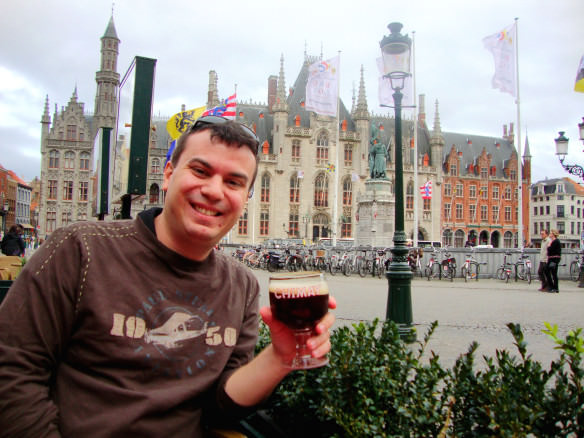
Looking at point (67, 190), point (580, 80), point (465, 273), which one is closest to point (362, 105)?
point (67, 190)

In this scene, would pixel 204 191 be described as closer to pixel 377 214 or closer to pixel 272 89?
pixel 377 214

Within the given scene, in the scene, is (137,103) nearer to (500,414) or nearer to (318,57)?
(500,414)

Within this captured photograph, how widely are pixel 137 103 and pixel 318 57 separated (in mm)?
47861

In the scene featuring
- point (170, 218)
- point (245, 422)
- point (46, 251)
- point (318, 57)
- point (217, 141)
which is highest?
point (318, 57)

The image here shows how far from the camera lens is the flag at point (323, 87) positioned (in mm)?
23484

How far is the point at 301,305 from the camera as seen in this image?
1.29m

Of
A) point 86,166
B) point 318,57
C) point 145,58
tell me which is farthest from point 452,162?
point 145,58

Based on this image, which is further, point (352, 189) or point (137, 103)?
point (352, 189)

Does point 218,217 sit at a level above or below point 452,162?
below

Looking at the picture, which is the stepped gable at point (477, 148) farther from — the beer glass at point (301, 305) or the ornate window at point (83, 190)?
the beer glass at point (301, 305)

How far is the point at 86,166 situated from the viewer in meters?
45.1

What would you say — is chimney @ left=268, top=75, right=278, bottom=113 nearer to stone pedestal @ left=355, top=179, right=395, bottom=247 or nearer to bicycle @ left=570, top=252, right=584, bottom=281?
stone pedestal @ left=355, top=179, right=395, bottom=247

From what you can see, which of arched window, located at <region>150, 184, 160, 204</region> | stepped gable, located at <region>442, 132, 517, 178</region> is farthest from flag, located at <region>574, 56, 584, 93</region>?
stepped gable, located at <region>442, 132, 517, 178</region>

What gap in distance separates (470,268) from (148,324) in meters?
16.9
